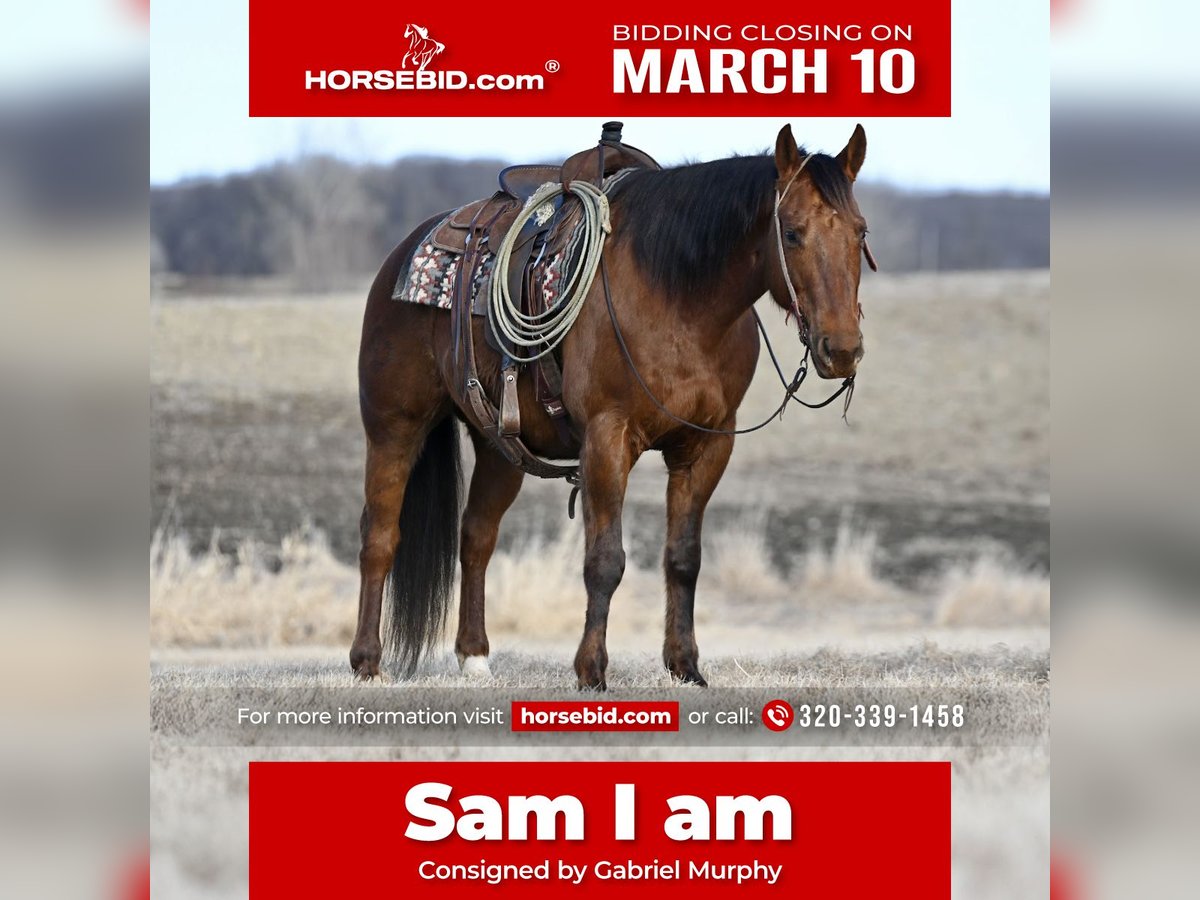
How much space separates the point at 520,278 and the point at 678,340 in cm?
105

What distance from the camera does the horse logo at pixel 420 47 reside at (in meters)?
6.71

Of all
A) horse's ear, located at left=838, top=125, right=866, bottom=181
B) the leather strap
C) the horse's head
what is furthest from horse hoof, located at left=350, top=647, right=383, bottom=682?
horse's ear, located at left=838, top=125, right=866, bottom=181

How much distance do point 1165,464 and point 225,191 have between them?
35232 millimetres


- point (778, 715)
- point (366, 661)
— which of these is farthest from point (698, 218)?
point (366, 661)

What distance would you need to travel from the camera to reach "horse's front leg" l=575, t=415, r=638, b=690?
6.93 meters

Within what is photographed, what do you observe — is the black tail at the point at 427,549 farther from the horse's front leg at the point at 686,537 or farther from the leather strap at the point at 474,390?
the horse's front leg at the point at 686,537

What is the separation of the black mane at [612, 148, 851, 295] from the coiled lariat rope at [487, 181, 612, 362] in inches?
5.9

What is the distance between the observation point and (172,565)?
15383 mm

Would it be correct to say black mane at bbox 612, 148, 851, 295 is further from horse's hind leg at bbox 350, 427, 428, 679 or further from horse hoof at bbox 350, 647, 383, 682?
horse hoof at bbox 350, 647, 383, 682

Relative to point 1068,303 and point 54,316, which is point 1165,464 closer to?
point 1068,303

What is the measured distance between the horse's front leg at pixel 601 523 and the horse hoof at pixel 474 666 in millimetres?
1283

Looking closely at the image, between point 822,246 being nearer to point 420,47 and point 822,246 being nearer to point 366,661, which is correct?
point 420,47

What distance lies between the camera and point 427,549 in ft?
28.0

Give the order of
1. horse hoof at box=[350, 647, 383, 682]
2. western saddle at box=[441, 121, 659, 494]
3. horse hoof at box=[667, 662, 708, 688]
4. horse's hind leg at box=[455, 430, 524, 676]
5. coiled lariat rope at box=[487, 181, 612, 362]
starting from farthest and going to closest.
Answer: horse's hind leg at box=[455, 430, 524, 676] → horse hoof at box=[350, 647, 383, 682] → western saddle at box=[441, 121, 659, 494] → horse hoof at box=[667, 662, 708, 688] → coiled lariat rope at box=[487, 181, 612, 362]
